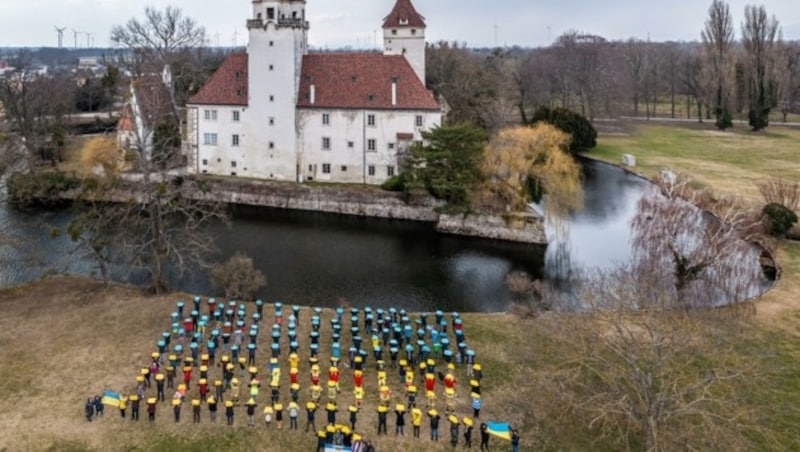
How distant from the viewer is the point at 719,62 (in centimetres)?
8344

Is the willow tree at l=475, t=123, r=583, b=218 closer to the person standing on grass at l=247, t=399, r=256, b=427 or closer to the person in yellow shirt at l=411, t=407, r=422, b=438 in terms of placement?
the person in yellow shirt at l=411, t=407, r=422, b=438

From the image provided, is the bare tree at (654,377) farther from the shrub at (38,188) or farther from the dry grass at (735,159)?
the shrub at (38,188)

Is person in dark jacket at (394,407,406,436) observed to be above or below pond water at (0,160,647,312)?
below

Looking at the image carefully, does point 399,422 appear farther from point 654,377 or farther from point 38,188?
point 38,188

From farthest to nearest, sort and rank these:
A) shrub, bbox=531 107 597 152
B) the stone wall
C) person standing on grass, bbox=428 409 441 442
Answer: shrub, bbox=531 107 597 152, the stone wall, person standing on grass, bbox=428 409 441 442

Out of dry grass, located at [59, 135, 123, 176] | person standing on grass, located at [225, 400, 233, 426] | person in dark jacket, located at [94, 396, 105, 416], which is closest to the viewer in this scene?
person standing on grass, located at [225, 400, 233, 426]

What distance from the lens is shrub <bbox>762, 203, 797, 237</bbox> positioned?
114 feet

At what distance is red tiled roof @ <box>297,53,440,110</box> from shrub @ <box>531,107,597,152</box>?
78.3ft

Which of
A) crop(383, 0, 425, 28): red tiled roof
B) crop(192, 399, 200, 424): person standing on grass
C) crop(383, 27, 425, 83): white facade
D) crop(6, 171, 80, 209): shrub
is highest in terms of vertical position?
crop(383, 0, 425, 28): red tiled roof

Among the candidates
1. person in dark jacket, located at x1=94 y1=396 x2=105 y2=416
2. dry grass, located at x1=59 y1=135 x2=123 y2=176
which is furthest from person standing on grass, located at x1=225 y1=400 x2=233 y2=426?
dry grass, located at x1=59 y1=135 x2=123 y2=176

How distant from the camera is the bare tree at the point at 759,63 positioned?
77.0m

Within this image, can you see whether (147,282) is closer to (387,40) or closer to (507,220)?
(507,220)

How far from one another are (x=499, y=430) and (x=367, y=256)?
19.4 m

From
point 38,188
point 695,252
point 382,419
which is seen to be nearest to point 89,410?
point 382,419
